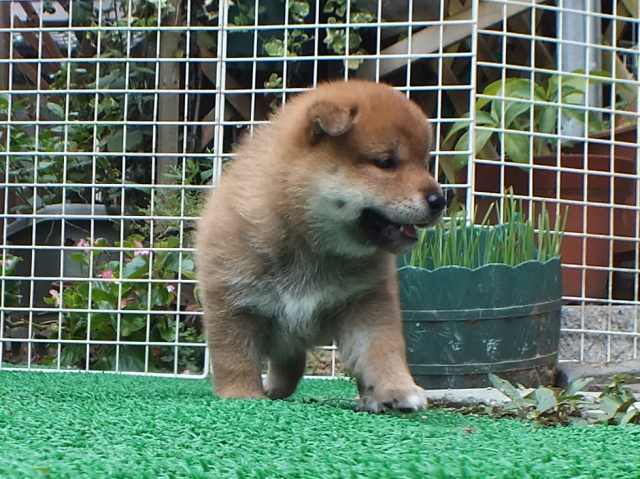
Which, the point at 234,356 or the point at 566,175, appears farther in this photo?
the point at 566,175

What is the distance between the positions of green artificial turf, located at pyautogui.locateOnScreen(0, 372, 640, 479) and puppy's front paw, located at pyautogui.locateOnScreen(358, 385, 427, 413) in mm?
47

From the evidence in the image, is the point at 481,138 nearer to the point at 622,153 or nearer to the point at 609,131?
the point at 609,131

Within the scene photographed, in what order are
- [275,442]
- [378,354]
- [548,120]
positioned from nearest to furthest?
[275,442] < [378,354] < [548,120]

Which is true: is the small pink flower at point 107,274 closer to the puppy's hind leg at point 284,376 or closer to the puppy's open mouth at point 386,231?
the puppy's hind leg at point 284,376

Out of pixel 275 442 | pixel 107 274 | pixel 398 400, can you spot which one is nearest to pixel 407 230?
pixel 398 400

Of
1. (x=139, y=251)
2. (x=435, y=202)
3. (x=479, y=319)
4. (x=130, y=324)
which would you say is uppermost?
(x=435, y=202)

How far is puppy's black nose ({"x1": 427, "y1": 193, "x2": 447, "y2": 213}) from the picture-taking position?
8.83 ft

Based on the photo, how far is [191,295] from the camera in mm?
5094

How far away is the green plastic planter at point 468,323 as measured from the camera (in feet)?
11.4

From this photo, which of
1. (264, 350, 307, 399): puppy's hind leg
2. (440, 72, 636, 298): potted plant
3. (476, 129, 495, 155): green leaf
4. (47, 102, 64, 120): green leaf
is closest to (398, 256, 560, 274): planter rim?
(264, 350, 307, 399): puppy's hind leg

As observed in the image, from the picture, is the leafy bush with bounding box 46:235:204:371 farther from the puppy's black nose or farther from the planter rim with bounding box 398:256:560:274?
the puppy's black nose

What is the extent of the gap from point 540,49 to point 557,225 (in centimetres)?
223

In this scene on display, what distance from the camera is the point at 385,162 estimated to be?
2.72 meters

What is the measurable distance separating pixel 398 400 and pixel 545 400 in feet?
1.53
